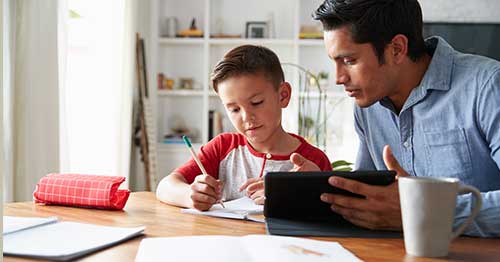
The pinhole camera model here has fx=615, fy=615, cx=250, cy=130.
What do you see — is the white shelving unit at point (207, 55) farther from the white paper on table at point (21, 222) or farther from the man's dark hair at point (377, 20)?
the white paper on table at point (21, 222)

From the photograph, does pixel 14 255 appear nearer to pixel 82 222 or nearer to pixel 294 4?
pixel 82 222

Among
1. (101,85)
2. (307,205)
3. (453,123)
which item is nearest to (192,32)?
(101,85)

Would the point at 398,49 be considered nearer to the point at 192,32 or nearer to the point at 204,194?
the point at 204,194

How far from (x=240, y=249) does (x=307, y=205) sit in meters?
0.32

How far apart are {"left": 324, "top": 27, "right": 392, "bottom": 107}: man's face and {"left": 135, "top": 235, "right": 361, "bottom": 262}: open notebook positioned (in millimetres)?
699

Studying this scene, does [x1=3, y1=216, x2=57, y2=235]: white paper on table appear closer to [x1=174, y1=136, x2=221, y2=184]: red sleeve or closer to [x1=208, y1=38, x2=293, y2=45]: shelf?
[x1=174, y1=136, x2=221, y2=184]: red sleeve

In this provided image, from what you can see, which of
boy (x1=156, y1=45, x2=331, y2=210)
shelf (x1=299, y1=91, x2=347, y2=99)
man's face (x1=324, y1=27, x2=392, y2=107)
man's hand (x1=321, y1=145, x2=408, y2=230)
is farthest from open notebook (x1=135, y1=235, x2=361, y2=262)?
shelf (x1=299, y1=91, x2=347, y2=99)

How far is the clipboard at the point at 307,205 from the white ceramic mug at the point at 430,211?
0.16 meters

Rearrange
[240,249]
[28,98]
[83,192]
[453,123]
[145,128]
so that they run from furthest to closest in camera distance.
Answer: [145,128] < [28,98] < [453,123] < [83,192] < [240,249]

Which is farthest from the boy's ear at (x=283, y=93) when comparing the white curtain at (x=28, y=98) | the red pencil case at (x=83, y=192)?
the white curtain at (x=28, y=98)

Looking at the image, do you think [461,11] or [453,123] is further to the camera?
[461,11]

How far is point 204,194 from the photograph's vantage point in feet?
4.43

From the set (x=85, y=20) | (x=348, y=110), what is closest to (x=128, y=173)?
(x=85, y=20)

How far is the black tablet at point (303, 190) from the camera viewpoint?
1.14 metres
